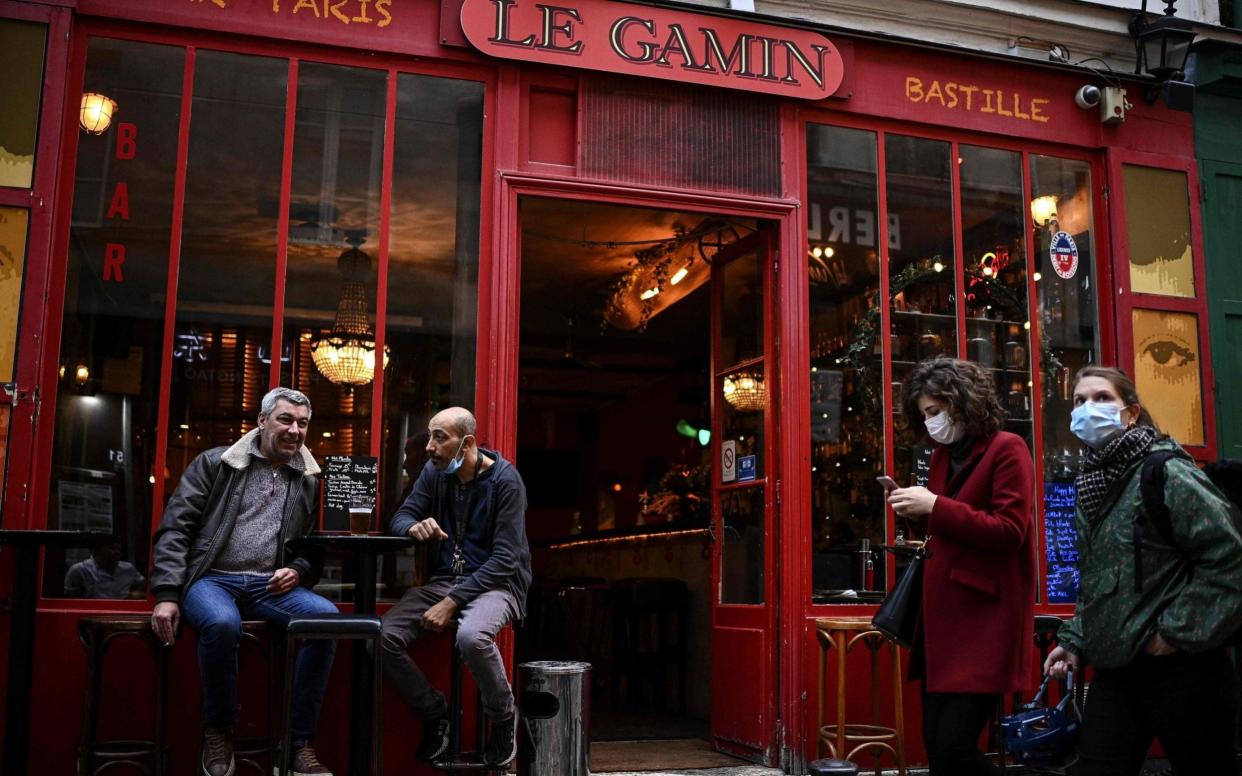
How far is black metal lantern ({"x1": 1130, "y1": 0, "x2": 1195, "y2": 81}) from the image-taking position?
7.03m

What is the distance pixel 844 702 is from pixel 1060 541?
1.89 metres

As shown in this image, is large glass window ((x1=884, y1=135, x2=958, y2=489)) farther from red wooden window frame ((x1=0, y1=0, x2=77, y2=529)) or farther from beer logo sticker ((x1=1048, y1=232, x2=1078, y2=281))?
red wooden window frame ((x1=0, y1=0, x2=77, y2=529))

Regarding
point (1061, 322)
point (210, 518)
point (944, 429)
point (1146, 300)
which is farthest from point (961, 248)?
point (210, 518)

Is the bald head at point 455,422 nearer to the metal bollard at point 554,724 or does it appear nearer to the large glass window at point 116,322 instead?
the metal bollard at point 554,724

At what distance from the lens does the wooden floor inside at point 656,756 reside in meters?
6.26

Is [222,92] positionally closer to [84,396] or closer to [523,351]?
[84,396]

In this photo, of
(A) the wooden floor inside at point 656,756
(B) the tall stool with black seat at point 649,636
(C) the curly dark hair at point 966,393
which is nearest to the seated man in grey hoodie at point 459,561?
(A) the wooden floor inside at point 656,756

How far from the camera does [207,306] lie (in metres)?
5.61

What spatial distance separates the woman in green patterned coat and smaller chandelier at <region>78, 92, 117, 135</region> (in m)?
4.63

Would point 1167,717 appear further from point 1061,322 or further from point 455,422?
point 1061,322

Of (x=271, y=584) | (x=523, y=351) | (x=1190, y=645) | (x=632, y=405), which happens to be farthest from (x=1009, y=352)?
(x=632, y=405)

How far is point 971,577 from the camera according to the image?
3.68m

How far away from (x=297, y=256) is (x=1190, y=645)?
4.31 m

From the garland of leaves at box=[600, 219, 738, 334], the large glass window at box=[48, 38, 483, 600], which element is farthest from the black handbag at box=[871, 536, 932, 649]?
the garland of leaves at box=[600, 219, 738, 334]
